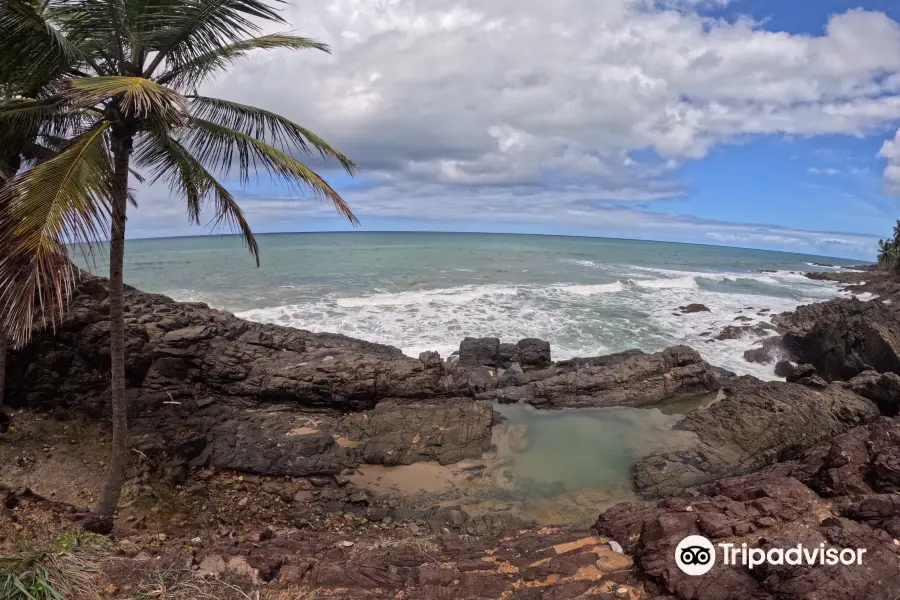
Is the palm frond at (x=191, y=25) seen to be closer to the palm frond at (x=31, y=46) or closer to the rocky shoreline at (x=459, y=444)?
the palm frond at (x=31, y=46)

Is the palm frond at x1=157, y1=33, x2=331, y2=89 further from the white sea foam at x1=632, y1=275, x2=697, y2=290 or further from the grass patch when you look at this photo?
the white sea foam at x1=632, y1=275, x2=697, y2=290

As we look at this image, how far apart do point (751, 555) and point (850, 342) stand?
16.3 meters

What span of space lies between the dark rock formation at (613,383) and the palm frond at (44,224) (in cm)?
1197

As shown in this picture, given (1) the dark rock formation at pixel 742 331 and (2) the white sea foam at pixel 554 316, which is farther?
(1) the dark rock formation at pixel 742 331

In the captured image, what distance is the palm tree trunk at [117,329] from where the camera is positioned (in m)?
5.22

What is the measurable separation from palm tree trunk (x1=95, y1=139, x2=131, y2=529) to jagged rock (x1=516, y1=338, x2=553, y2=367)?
1388 centimetres

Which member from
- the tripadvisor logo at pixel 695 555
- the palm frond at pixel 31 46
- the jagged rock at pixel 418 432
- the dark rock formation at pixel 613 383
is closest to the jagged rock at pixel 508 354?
the dark rock formation at pixel 613 383

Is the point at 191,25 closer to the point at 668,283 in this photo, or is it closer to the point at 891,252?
the point at 668,283

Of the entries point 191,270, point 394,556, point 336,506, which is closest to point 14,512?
point 336,506

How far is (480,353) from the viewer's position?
696 inches

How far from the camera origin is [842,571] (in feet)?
14.8

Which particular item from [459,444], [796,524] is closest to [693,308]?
[459,444]

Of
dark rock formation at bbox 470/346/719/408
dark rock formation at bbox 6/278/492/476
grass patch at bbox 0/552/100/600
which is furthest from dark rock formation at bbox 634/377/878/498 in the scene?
grass patch at bbox 0/552/100/600

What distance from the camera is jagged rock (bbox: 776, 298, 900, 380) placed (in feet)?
51.7
